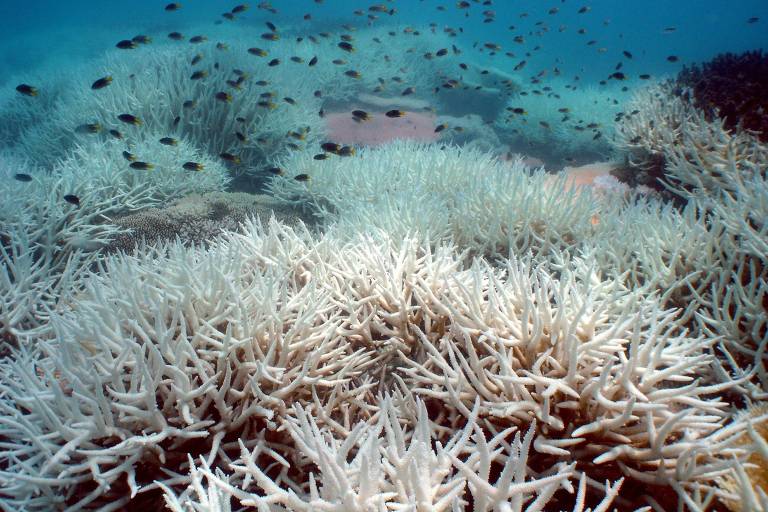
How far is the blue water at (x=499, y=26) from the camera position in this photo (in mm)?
36719

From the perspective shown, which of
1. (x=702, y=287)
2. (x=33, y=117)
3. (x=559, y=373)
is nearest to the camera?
(x=559, y=373)

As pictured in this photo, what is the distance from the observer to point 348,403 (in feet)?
8.08

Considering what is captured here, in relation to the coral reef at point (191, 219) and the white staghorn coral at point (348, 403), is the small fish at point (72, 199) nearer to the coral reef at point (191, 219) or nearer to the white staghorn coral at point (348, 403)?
the coral reef at point (191, 219)

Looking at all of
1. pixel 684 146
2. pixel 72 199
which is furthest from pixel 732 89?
pixel 72 199

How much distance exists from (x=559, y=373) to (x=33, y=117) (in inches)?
625

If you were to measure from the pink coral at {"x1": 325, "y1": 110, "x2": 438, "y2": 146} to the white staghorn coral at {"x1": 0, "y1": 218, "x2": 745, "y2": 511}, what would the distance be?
10.5 m

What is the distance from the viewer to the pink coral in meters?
12.8

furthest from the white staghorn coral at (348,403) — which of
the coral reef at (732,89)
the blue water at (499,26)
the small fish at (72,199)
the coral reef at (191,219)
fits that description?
the blue water at (499,26)

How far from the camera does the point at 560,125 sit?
14469 millimetres

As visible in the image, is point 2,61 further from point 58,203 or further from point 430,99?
point 58,203

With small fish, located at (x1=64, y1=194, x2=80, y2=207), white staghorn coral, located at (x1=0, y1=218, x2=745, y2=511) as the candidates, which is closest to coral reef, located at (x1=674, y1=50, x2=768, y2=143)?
white staghorn coral, located at (x1=0, y1=218, x2=745, y2=511)

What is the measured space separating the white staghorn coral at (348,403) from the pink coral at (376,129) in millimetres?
10547

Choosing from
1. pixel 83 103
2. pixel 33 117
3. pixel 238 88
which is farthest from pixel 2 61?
pixel 238 88

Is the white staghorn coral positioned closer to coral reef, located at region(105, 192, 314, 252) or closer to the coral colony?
the coral colony
